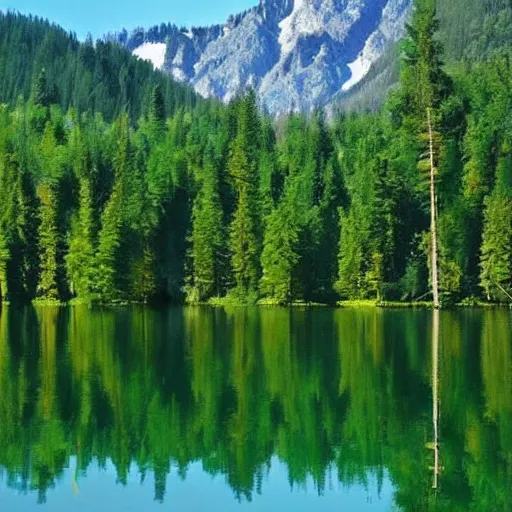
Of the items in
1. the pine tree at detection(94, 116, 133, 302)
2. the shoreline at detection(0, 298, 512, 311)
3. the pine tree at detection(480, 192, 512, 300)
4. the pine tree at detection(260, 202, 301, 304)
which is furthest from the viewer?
the pine tree at detection(94, 116, 133, 302)

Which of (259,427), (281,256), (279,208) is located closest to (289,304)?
(281,256)

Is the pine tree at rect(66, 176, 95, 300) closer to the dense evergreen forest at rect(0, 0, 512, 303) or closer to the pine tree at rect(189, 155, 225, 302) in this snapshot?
the dense evergreen forest at rect(0, 0, 512, 303)

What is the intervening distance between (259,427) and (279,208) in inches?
2756

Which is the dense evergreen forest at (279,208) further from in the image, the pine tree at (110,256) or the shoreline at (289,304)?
the shoreline at (289,304)

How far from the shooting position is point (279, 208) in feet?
300

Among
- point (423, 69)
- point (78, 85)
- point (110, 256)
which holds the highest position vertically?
point (78, 85)

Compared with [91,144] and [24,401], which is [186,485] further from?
[91,144]

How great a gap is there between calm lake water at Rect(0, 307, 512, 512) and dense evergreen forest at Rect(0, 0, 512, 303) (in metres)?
39.3

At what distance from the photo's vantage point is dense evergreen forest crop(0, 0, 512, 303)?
7925cm

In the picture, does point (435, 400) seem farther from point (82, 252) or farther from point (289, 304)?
point (82, 252)

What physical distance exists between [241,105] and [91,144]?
1841 cm

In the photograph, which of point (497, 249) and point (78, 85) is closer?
point (497, 249)

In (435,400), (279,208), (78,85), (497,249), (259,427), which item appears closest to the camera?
(259,427)

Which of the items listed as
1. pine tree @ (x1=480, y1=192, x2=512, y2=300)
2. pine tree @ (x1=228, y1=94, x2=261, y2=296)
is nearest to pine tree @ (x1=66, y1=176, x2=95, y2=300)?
pine tree @ (x1=228, y1=94, x2=261, y2=296)
